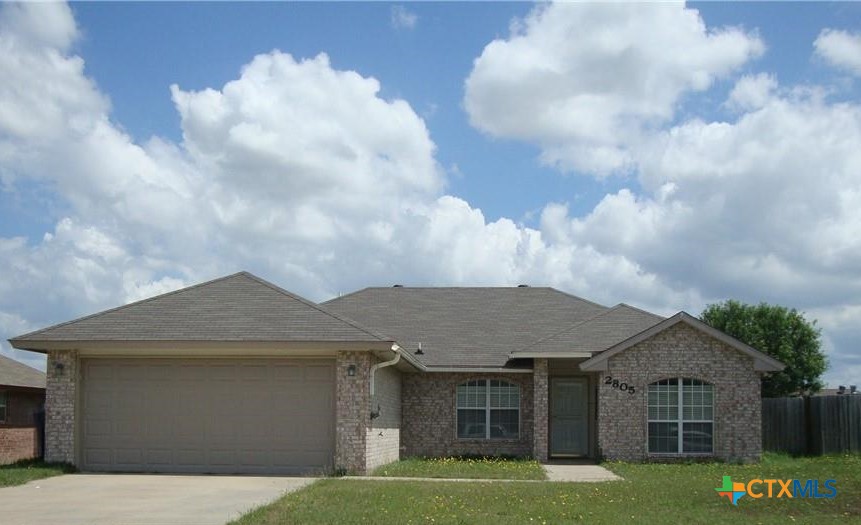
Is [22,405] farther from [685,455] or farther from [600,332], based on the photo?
[685,455]

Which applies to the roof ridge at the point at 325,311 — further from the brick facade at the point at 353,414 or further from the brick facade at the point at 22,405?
the brick facade at the point at 22,405

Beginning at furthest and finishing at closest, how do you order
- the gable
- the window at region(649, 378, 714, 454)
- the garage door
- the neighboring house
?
the window at region(649, 378, 714, 454) < the gable < the garage door < the neighboring house

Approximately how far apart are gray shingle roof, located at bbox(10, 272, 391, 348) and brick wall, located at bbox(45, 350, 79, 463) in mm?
655

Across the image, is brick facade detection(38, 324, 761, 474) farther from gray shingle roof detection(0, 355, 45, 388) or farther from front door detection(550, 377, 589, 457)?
gray shingle roof detection(0, 355, 45, 388)

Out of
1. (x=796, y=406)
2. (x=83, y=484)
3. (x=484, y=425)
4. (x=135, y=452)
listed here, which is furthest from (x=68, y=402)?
(x=796, y=406)

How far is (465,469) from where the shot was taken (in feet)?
68.0

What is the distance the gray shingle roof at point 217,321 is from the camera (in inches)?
758

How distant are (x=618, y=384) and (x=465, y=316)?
6614 mm

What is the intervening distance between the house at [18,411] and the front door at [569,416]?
13557mm

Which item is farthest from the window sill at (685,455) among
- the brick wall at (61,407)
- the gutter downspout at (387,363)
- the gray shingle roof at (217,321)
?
the brick wall at (61,407)

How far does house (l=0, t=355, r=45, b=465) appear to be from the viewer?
24.6 meters

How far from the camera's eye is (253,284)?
21516 millimetres

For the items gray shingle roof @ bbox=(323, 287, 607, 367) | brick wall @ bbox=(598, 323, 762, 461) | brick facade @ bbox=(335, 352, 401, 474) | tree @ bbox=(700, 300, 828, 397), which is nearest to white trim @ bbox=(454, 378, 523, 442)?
gray shingle roof @ bbox=(323, 287, 607, 367)

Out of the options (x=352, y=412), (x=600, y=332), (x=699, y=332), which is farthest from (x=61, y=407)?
(x=699, y=332)
